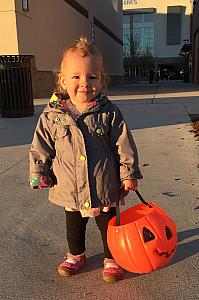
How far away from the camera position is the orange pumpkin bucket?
219 centimetres

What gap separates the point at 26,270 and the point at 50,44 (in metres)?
18.2

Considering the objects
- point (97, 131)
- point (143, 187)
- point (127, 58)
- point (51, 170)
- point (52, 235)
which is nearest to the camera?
point (97, 131)

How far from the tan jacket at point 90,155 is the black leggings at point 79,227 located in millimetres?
161

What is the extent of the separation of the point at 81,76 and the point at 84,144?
0.39 metres

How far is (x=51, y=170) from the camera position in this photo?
2.44 metres

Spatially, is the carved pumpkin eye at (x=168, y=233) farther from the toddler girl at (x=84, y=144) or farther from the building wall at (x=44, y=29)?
the building wall at (x=44, y=29)

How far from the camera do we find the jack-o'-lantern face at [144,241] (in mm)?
2193

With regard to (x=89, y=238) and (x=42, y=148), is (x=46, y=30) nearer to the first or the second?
(x=89, y=238)

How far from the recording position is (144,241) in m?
2.19

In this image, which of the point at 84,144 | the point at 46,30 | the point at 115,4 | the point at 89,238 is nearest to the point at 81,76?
the point at 84,144

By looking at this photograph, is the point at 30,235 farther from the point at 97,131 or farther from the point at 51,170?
the point at 97,131

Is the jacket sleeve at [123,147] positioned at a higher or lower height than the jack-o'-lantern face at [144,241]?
higher

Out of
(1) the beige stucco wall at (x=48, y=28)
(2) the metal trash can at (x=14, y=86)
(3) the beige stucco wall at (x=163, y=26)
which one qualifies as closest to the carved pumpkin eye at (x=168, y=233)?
(2) the metal trash can at (x=14, y=86)

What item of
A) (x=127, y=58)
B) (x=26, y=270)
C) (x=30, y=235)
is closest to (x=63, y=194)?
(x=26, y=270)
